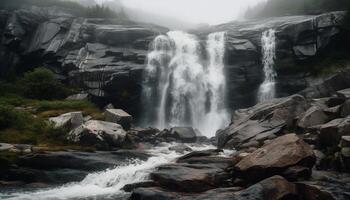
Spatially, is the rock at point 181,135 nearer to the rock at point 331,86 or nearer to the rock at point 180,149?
the rock at point 180,149

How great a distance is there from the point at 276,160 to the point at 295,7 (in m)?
55.4

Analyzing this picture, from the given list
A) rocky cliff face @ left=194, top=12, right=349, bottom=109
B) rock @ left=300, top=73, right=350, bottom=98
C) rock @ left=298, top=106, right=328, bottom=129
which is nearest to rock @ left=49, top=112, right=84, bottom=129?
rock @ left=298, top=106, right=328, bottom=129

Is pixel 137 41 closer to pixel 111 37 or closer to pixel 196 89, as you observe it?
pixel 111 37

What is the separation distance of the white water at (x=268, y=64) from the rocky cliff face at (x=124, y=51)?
623mm

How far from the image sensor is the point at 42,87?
1815 inches

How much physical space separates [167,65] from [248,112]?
16.7m

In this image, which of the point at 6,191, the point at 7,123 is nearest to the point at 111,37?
the point at 7,123

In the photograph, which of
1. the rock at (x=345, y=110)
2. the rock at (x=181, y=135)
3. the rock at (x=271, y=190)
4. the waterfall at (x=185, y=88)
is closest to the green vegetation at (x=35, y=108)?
the rock at (x=181, y=135)

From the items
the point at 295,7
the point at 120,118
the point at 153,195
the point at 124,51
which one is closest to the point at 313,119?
the point at 153,195

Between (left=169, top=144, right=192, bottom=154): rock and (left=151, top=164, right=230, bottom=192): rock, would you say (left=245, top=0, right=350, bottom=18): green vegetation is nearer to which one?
(left=169, top=144, right=192, bottom=154): rock

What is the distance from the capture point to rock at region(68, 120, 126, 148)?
28734mm

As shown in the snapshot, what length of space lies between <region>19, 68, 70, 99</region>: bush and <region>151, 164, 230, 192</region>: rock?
30.8m

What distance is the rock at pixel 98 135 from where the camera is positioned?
28.7 metres

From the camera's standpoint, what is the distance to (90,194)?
65.0 ft
